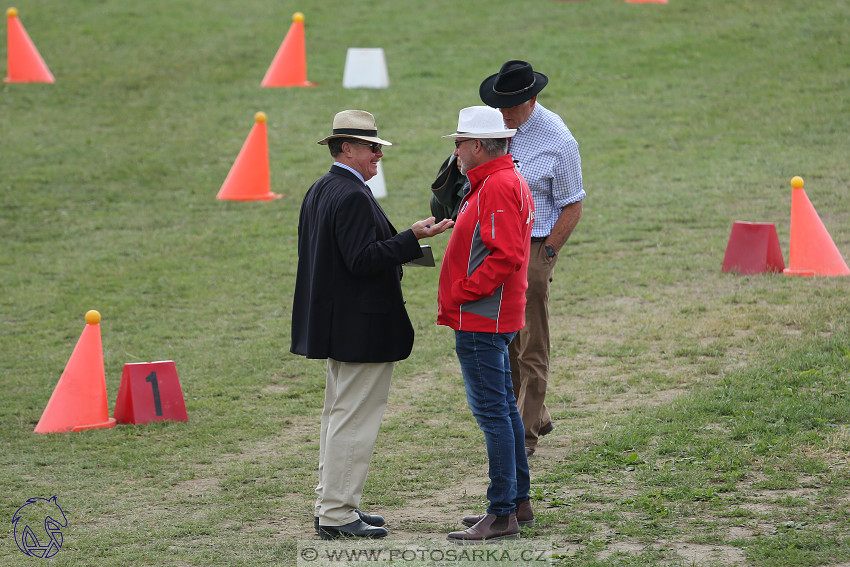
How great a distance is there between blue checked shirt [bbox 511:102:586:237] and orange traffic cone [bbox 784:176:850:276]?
14.3ft

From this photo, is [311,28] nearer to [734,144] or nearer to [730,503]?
[734,144]

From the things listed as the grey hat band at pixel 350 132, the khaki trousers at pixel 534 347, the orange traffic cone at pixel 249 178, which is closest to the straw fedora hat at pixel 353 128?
the grey hat band at pixel 350 132

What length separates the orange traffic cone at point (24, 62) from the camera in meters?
17.7

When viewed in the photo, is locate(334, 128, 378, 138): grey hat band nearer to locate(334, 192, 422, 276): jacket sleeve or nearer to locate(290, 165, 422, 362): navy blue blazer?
locate(290, 165, 422, 362): navy blue blazer

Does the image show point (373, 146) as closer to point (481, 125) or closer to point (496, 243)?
point (481, 125)

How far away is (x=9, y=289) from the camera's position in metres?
10.6

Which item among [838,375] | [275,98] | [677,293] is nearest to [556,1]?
[275,98]

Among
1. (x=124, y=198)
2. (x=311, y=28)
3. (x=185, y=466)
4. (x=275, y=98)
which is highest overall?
(x=311, y=28)

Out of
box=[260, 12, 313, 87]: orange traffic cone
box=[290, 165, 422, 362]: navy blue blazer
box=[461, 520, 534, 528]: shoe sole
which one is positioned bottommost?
box=[461, 520, 534, 528]: shoe sole

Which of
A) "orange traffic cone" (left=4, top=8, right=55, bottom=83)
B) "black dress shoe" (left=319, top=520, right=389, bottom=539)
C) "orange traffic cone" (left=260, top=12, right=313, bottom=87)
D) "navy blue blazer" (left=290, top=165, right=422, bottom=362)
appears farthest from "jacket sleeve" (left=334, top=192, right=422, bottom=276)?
"orange traffic cone" (left=4, top=8, right=55, bottom=83)

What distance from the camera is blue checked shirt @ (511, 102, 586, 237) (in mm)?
6039

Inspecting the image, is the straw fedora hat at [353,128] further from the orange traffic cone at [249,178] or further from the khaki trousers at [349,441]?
the orange traffic cone at [249,178]

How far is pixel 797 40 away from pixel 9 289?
44.2 ft

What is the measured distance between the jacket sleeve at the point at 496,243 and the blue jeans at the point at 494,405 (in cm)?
24
